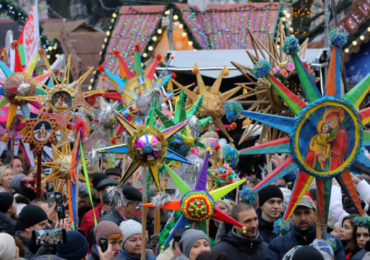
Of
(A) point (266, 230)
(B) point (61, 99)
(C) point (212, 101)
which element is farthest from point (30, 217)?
(B) point (61, 99)

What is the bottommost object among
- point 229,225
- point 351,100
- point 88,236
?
point 88,236

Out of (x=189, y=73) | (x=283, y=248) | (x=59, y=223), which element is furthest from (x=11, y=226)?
(x=189, y=73)

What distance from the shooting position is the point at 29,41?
14.3 m

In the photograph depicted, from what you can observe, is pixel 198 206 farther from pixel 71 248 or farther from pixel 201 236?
pixel 71 248

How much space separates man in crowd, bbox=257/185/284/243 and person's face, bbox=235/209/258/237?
84 centimetres

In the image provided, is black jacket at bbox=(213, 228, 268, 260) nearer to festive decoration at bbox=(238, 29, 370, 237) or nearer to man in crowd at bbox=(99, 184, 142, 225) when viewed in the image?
festive decoration at bbox=(238, 29, 370, 237)

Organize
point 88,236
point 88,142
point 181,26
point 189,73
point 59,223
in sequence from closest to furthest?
point 59,223 < point 88,236 < point 88,142 < point 189,73 < point 181,26

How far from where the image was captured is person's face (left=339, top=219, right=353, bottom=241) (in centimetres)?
775

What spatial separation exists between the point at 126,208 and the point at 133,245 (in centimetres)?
130

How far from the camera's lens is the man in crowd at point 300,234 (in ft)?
23.4

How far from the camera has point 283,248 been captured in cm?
711

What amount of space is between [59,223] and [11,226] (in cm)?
53

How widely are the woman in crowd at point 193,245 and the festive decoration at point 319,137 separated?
2.29 feet

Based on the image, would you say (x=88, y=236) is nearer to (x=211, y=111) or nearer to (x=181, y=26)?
(x=211, y=111)
